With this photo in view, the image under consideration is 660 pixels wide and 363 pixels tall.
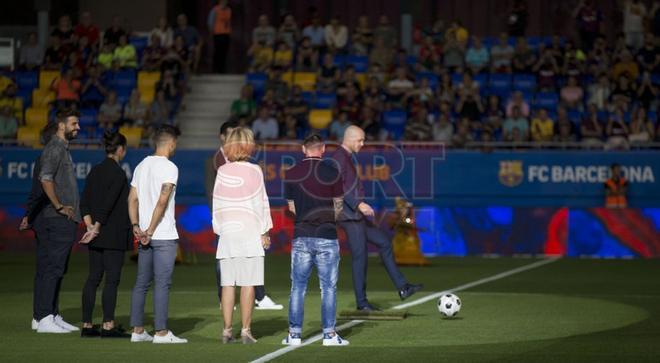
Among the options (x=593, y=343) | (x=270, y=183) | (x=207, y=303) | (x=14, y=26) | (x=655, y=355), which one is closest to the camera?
(x=655, y=355)

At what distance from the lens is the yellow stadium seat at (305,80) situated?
3241 cm

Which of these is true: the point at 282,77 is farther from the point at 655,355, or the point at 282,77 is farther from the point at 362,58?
the point at 655,355

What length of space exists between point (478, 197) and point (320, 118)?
4.42 meters

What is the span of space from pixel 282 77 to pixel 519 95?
6.03 metres

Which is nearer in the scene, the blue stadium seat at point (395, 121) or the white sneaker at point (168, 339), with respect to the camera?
the white sneaker at point (168, 339)

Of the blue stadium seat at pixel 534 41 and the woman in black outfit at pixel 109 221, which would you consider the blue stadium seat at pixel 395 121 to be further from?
the woman in black outfit at pixel 109 221

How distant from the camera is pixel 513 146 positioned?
29.3m

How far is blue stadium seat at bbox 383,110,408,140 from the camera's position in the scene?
30688mm

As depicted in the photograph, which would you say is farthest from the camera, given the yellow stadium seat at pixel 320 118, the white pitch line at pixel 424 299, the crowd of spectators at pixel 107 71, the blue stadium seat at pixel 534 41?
the blue stadium seat at pixel 534 41

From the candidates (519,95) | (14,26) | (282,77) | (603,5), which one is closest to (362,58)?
(282,77)

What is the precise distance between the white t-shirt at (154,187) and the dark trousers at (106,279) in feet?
2.46


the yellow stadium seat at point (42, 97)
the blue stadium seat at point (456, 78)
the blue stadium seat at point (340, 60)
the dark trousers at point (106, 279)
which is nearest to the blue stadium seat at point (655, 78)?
the blue stadium seat at point (456, 78)

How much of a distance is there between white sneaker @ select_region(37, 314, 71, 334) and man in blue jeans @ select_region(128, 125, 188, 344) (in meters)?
1.38

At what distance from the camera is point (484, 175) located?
95.5 ft
